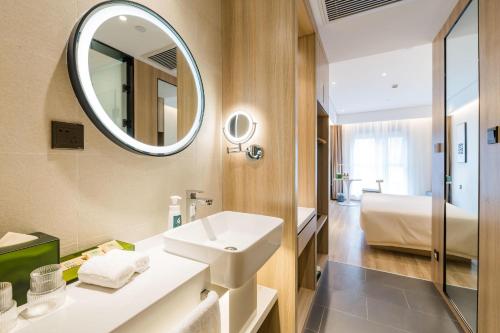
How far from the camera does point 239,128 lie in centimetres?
145

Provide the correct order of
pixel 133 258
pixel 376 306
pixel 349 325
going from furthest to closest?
pixel 376 306, pixel 349 325, pixel 133 258

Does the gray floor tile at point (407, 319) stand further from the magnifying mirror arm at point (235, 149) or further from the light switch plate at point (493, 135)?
the magnifying mirror arm at point (235, 149)

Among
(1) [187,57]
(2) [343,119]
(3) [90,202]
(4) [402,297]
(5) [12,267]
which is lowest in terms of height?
(4) [402,297]

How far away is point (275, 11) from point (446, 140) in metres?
1.86

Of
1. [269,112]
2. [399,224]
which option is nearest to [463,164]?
[399,224]

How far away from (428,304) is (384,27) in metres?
2.60

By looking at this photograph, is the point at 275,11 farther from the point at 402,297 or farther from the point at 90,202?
the point at 402,297

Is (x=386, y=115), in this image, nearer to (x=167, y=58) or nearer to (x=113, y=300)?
(x=167, y=58)

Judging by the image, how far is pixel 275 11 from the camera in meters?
1.34

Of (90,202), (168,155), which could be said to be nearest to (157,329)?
(90,202)

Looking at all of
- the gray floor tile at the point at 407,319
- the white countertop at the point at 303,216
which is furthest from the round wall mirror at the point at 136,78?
the gray floor tile at the point at 407,319

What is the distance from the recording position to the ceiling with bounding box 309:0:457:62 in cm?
175

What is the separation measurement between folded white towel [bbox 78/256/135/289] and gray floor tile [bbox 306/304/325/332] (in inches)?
63.7

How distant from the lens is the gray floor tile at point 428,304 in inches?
70.4
